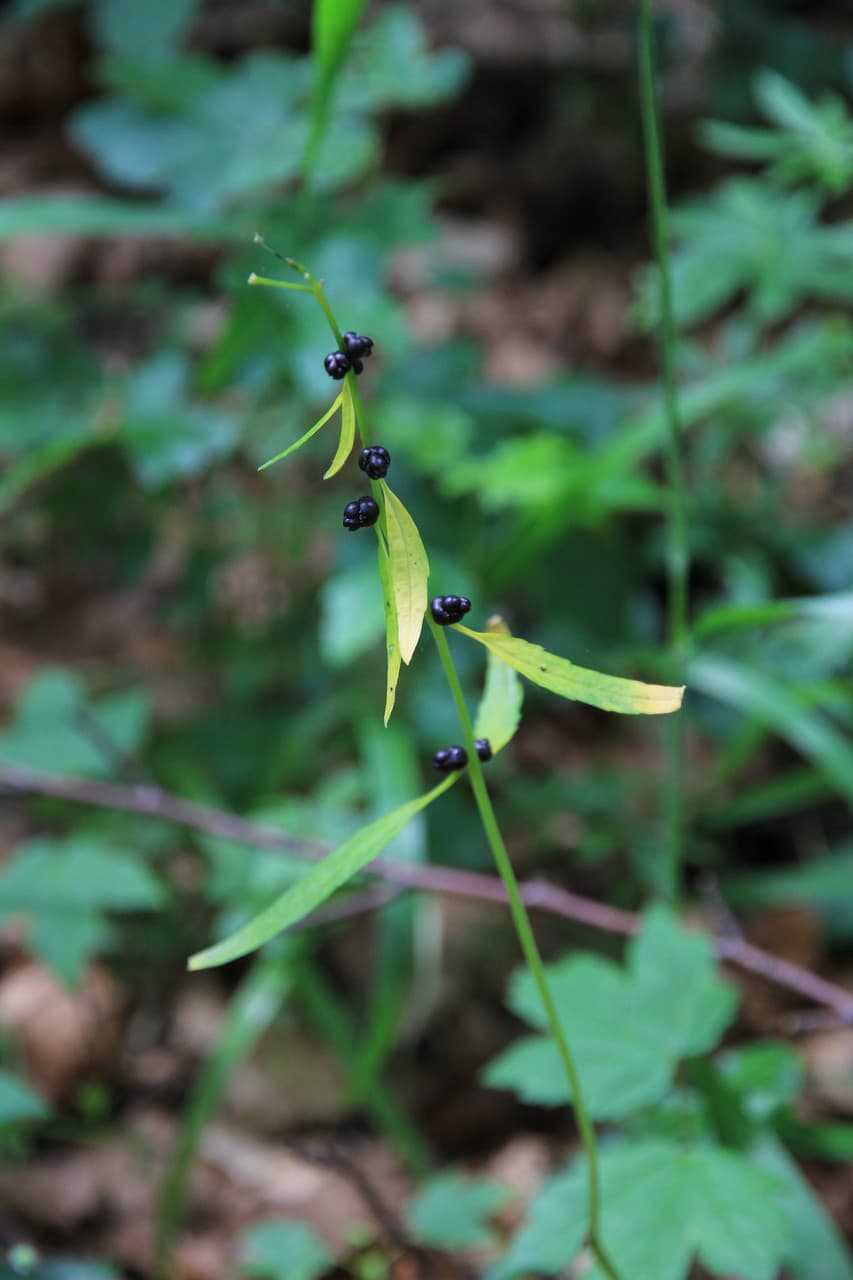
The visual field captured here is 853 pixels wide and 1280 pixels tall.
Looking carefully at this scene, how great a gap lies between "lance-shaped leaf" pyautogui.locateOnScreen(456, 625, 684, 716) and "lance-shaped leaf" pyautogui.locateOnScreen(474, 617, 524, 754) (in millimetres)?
66

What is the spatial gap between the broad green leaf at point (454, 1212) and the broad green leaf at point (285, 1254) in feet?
0.35

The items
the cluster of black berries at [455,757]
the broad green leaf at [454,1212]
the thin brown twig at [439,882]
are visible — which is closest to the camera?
the cluster of black berries at [455,757]

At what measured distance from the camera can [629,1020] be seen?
91cm

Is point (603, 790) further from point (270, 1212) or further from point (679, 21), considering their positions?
point (679, 21)

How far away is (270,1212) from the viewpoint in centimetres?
139

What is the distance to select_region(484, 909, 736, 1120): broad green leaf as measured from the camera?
87 centimetres

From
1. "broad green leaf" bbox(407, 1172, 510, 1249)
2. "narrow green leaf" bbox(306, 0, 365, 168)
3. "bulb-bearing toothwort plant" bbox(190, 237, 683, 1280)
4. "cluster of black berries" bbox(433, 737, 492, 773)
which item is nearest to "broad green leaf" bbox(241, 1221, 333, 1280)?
"broad green leaf" bbox(407, 1172, 510, 1249)

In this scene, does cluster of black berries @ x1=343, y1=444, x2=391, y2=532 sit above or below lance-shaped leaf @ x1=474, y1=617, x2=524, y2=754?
above

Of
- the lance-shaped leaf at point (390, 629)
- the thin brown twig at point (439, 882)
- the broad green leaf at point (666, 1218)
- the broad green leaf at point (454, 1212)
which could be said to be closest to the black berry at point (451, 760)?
the lance-shaped leaf at point (390, 629)

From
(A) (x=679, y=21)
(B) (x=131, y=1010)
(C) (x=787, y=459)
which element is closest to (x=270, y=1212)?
(B) (x=131, y=1010)

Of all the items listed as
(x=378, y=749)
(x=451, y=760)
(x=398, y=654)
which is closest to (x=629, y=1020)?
(x=451, y=760)

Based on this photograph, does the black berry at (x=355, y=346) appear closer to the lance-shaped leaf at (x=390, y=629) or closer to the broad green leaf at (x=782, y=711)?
the lance-shaped leaf at (x=390, y=629)

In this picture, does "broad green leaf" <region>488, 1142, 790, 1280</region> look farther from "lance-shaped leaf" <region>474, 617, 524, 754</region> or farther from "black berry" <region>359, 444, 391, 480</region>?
"black berry" <region>359, 444, 391, 480</region>

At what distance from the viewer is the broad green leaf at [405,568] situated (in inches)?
17.2
